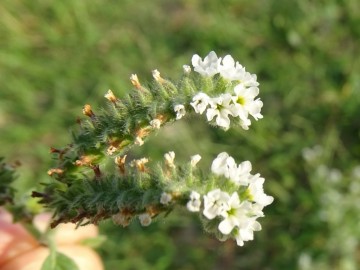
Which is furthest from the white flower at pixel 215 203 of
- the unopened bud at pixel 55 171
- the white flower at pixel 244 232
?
the unopened bud at pixel 55 171

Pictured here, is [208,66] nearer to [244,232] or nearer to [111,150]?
[111,150]

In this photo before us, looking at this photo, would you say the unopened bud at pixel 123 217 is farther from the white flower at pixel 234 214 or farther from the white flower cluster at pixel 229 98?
the white flower cluster at pixel 229 98

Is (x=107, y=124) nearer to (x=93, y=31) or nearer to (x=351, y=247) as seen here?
(x=351, y=247)

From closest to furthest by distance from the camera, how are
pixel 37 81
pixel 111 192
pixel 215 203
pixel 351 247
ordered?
1. pixel 215 203
2. pixel 111 192
3. pixel 351 247
4. pixel 37 81

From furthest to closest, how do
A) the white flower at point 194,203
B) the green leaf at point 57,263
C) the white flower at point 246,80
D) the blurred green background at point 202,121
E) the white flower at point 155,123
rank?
1. the blurred green background at point 202,121
2. the green leaf at point 57,263
3. the white flower at point 246,80
4. the white flower at point 155,123
5. the white flower at point 194,203

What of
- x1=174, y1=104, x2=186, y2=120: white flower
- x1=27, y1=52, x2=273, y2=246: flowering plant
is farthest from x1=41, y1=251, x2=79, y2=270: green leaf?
x1=174, y1=104, x2=186, y2=120: white flower

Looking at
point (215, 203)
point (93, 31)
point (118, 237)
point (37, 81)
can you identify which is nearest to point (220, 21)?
point (93, 31)

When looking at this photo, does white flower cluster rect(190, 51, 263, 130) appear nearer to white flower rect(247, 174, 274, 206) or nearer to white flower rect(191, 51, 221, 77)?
white flower rect(191, 51, 221, 77)

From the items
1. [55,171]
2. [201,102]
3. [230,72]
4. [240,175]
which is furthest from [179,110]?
[55,171]
